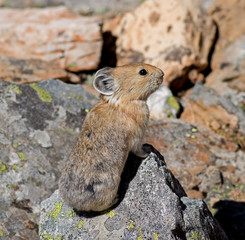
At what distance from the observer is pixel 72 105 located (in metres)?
8.83

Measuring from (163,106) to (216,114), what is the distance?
1.63 meters

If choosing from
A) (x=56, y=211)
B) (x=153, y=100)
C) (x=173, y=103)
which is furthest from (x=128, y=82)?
(x=173, y=103)

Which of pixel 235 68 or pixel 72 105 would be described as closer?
pixel 72 105

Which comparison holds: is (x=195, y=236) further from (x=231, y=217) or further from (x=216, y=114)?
(x=216, y=114)

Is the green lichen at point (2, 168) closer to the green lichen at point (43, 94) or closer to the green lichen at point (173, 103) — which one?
the green lichen at point (43, 94)

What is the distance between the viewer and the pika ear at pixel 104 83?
6715mm

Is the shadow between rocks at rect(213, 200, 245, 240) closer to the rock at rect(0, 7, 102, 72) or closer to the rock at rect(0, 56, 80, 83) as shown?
the rock at rect(0, 56, 80, 83)

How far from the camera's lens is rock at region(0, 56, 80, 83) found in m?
11.9

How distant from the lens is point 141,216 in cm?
585

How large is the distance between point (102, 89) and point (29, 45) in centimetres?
814

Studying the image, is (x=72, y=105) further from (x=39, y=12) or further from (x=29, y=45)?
(x=39, y=12)

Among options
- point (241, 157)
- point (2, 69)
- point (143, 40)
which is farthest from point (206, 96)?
point (2, 69)

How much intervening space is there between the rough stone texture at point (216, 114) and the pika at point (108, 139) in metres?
4.18

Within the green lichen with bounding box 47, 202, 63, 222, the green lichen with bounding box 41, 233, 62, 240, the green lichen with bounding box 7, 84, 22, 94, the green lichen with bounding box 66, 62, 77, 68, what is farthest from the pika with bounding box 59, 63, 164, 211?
the green lichen with bounding box 66, 62, 77, 68
